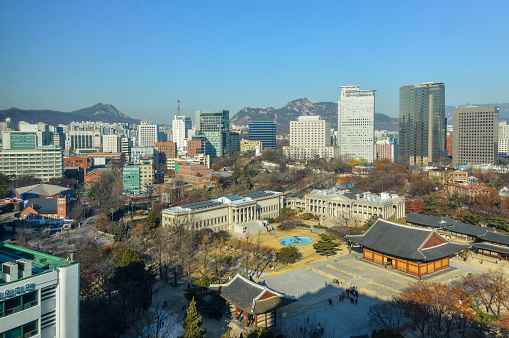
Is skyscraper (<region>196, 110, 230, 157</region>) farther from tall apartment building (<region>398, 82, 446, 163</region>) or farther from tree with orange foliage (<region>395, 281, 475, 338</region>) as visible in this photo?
tree with orange foliage (<region>395, 281, 475, 338</region>)

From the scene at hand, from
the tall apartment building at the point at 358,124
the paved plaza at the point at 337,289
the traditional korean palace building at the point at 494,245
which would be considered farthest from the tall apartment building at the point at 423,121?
the paved plaza at the point at 337,289

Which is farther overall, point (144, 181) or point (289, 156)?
point (289, 156)

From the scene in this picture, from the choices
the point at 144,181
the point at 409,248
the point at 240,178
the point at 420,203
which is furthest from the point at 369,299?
the point at 144,181

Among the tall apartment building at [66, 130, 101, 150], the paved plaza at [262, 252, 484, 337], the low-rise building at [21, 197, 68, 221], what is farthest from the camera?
the tall apartment building at [66, 130, 101, 150]

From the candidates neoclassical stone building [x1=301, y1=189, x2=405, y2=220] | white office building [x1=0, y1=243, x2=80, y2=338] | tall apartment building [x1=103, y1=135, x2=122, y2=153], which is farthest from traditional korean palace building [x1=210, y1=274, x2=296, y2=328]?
tall apartment building [x1=103, y1=135, x2=122, y2=153]

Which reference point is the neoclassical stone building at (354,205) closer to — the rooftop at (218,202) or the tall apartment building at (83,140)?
the rooftop at (218,202)

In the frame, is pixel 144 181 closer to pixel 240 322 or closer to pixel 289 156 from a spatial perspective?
pixel 289 156

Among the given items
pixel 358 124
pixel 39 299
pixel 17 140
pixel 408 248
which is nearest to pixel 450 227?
pixel 408 248
